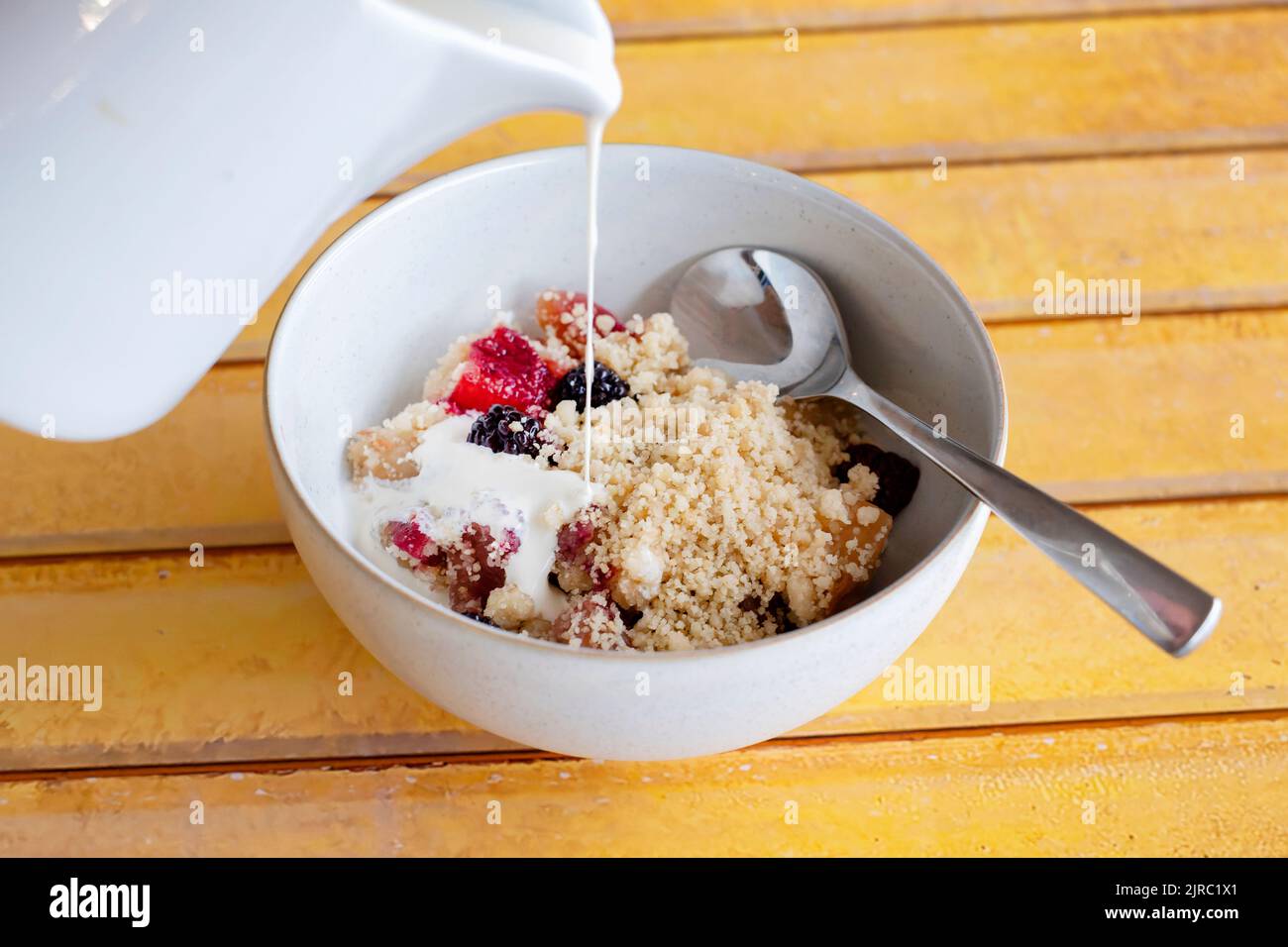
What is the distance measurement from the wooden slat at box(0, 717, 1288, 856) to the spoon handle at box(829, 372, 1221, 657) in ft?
0.63

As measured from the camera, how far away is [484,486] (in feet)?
2.85

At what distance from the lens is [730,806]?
842 millimetres

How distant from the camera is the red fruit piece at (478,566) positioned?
0.83 m

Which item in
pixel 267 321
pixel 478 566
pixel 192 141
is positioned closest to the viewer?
pixel 192 141

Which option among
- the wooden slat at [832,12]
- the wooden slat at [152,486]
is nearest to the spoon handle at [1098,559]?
the wooden slat at [152,486]

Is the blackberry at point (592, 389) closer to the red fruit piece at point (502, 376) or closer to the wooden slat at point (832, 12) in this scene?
the red fruit piece at point (502, 376)

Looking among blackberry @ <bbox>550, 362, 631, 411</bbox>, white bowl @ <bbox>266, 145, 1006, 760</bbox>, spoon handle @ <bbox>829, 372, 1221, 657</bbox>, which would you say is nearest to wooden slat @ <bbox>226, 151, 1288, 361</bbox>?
white bowl @ <bbox>266, 145, 1006, 760</bbox>

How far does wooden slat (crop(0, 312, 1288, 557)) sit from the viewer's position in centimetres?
102

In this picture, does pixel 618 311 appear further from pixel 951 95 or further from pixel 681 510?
pixel 951 95

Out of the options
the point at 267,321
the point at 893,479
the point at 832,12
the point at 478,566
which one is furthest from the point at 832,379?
the point at 832,12

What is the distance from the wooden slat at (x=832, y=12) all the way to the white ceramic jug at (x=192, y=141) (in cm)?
78

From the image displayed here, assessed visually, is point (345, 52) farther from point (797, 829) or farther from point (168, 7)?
point (797, 829)

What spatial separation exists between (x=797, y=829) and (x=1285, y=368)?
675mm

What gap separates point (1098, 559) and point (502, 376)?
1.50ft
